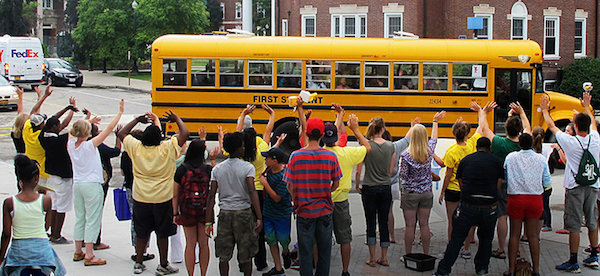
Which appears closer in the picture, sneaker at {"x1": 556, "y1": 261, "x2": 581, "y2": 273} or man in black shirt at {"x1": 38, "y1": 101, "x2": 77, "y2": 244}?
sneaker at {"x1": 556, "y1": 261, "x2": 581, "y2": 273}

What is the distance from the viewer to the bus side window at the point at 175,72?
17766 millimetres

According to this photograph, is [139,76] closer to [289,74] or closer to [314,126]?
[289,74]

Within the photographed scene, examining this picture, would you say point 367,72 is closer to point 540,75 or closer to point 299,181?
point 540,75

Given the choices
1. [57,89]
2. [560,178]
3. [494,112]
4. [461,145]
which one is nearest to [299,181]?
[461,145]

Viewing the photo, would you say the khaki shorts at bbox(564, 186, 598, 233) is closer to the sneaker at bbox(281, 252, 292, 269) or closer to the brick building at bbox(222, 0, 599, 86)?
the sneaker at bbox(281, 252, 292, 269)

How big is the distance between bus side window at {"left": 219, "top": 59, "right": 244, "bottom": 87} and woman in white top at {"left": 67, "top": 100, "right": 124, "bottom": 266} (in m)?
8.93

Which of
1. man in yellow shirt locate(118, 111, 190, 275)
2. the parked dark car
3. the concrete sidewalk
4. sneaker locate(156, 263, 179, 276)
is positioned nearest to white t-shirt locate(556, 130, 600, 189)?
man in yellow shirt locate(118, 111, 190, 275)

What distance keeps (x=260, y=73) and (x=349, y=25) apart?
14.1 m

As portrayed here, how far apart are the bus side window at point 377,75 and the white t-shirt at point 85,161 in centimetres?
977

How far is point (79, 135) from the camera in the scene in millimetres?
8734

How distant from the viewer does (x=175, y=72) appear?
17.8 m

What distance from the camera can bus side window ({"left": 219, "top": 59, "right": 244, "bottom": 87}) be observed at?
17672 mm

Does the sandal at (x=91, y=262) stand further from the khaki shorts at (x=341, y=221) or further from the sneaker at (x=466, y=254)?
the sneaker at (x=466, y=254)

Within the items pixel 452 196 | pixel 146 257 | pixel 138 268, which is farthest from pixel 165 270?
pixel 452 196
